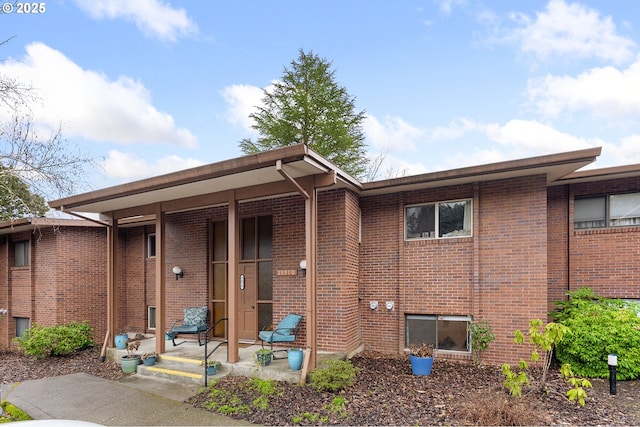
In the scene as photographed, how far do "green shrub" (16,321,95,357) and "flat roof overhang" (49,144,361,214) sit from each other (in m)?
3.41

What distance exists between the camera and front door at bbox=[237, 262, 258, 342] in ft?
27.6

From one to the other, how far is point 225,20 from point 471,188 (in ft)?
22.3

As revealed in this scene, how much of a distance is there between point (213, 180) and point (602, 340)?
6.85 metres

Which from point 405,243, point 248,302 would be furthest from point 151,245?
point 405,243

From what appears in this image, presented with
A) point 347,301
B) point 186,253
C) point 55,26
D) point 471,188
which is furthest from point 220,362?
point 55,26

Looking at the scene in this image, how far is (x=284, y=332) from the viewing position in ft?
23.7

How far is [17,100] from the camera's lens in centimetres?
712

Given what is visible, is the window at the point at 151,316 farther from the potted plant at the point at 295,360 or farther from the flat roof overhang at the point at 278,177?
the potted plant at the point at 295,360

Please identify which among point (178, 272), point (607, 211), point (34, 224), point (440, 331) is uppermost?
point (607, 211)

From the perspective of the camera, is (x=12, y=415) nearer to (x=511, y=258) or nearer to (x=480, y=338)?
(x=480, y=338)

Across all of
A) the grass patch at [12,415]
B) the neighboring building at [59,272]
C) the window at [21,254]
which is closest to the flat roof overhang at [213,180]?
the neighboring building at [59,272]

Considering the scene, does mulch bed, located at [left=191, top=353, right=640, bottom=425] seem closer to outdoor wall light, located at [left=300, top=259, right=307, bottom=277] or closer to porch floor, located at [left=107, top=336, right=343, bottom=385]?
porch floor, located at [left=107, top=336, right=343, bottom=385]

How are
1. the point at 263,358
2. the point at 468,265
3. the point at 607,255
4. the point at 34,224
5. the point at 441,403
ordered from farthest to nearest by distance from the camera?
the point at 34,224, the point at 468,265, the point at 607,255, the point at 263,358, the point at 441,403
